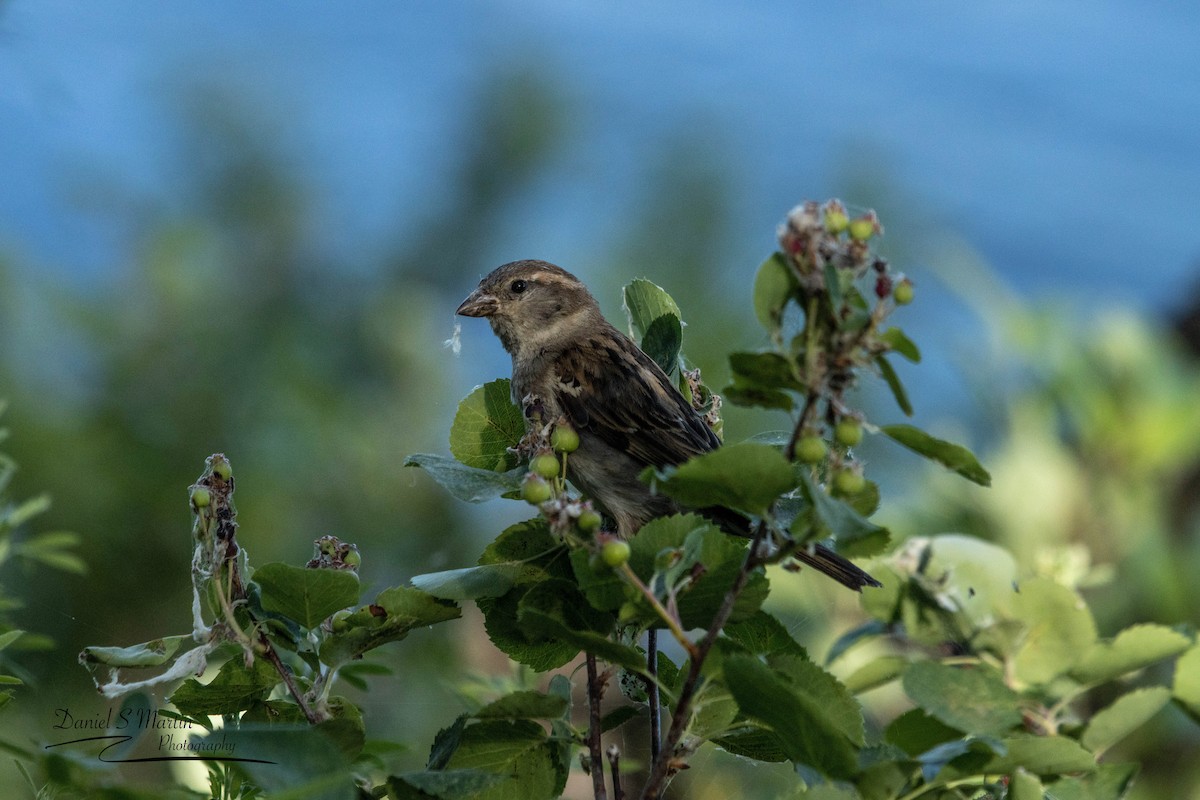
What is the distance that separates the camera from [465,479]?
4.18 feet

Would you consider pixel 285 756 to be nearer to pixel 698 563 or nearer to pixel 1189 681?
pixel 698 563

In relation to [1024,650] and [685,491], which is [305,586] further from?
[1024,650]

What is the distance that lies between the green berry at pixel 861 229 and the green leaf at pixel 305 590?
58 cm

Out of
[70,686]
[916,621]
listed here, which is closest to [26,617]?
[70,686]

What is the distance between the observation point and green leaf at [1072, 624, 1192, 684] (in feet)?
4.07

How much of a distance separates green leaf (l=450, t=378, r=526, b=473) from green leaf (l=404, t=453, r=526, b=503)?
0.74 ft

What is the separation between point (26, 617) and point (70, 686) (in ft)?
2.98

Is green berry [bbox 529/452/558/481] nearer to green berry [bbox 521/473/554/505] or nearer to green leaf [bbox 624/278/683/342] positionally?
green berry [bbox 521/473/554/505]

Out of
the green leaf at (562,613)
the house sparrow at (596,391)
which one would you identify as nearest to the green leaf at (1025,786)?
the green leaf at (562,613)

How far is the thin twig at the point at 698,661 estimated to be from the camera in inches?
39.6

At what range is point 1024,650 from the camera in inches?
51.2

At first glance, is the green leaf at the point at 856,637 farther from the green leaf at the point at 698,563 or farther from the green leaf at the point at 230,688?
the green leaf at the point at 230,688

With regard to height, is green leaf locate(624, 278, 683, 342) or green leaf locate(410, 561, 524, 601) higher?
green leaf locate(624, 278, 683, 342)

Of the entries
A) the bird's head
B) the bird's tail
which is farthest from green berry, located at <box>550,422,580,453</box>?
the bird's head
